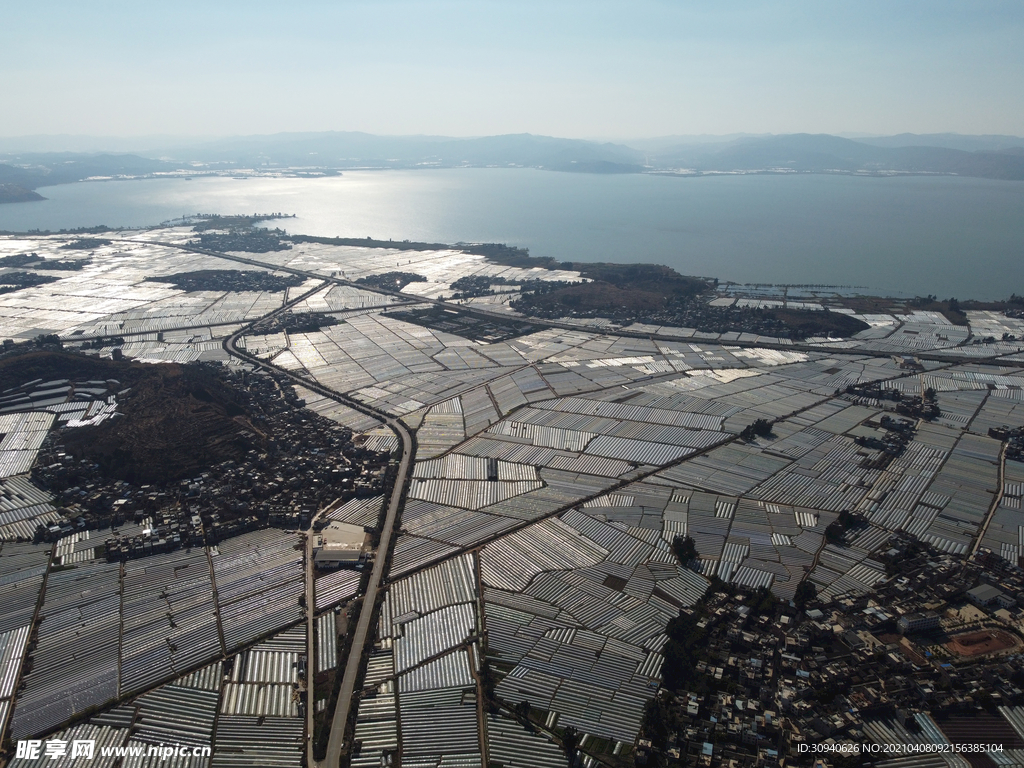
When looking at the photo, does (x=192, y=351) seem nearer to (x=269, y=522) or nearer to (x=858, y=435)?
(x=269, y=522)

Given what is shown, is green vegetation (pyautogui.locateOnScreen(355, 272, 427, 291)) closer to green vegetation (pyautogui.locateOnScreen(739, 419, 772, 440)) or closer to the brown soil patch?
green vegetation (pyautogui.locateOnScreen(739, 419, 772, 440))

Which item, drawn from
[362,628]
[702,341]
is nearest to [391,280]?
[702,341]

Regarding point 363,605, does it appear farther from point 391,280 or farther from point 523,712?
point 391,280

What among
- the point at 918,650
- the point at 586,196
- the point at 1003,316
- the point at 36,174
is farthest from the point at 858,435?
the point at 36,174

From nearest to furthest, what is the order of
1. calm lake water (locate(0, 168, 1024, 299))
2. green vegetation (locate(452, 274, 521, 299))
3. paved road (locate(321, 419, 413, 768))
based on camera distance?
paved road (locate(321, 419, 413, 768)) → green vegetation (locate(452, 274, 521, 299)) → calm lake water (locate(0, 168, 1024, 299))

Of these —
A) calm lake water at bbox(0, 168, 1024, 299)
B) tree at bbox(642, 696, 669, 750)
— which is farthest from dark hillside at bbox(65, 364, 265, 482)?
calm lake water at bbox(0, 168, 1024, 299)

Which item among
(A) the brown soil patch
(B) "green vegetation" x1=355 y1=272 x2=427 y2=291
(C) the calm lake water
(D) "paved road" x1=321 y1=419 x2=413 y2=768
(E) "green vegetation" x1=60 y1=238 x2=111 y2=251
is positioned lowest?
(D) "paved road" x1=321 y1=419 x2=413 y2=768
